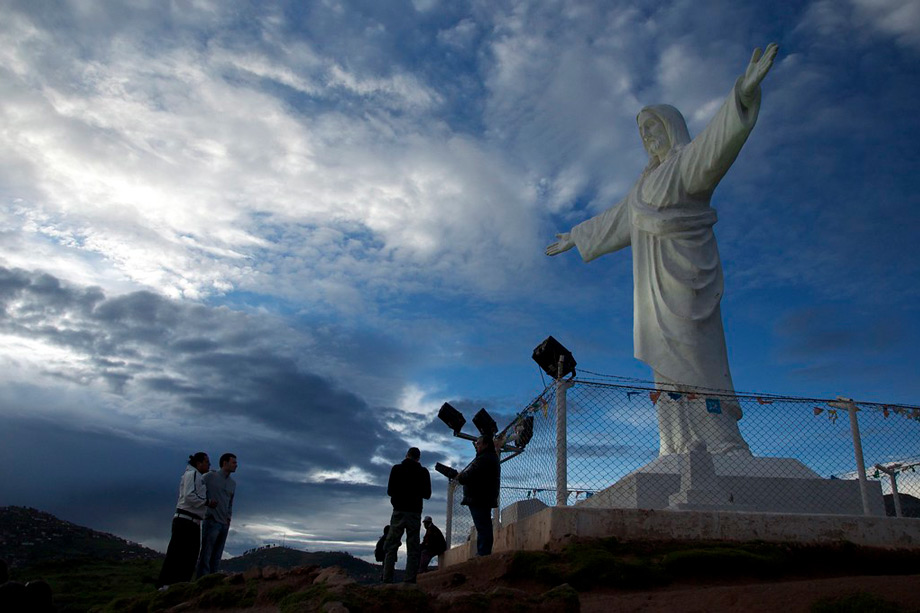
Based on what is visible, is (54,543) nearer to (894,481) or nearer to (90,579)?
(90,579)

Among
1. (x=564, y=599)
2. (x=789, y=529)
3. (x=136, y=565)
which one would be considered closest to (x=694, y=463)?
(x=789, y=529)

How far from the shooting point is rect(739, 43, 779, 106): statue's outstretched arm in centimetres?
962

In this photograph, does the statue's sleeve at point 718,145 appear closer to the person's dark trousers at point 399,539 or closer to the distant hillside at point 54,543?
the person's dark trousers at point 399,539

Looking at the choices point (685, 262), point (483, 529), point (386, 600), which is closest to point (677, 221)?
point (685, 262)

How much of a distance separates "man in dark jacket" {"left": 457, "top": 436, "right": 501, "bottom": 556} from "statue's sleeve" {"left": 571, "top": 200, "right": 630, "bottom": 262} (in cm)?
607

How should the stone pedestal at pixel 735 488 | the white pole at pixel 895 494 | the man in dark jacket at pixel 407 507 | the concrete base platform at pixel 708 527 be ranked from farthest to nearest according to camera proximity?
the white pole at pixel 895 494, the stone pedestal at pixel 735 488, the man in dark jacket at pixel 407 507, the concrete base platform at pixel 708 527

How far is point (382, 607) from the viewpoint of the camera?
4660mm

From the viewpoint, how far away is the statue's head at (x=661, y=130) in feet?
39.2

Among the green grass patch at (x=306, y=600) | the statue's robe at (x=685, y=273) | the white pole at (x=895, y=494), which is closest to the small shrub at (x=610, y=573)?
the green grass patch at (x=306, y=600)

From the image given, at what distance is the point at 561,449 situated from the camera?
7.23 m

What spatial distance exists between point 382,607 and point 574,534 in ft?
8.64

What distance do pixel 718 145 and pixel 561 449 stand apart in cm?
567

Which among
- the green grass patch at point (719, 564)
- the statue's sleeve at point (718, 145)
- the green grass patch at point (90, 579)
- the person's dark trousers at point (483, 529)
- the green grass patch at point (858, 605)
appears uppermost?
the statue's sleeve at point (718, 145)

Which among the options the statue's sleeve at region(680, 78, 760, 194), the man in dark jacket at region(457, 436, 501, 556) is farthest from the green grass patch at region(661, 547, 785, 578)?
the statue's sleeve at region(680, 78, 760, 194)
